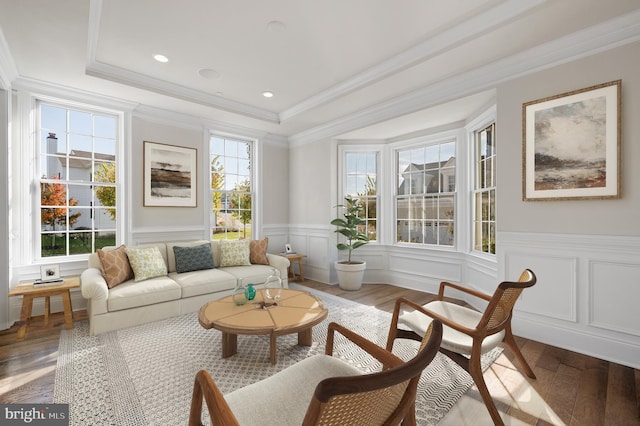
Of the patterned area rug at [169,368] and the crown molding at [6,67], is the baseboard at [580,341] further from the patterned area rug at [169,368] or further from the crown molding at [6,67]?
the crown molding at [6,67]

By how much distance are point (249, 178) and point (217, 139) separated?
863mm

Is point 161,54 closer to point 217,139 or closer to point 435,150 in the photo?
point 217,139

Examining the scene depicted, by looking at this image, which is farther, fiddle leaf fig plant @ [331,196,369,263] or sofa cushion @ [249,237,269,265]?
fiddle leaf fig plant @ [331,196,369,263]

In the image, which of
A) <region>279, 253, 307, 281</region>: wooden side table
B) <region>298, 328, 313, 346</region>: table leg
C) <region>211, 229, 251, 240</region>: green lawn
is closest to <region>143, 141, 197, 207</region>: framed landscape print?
<region>211, 229, 251, 240</region>: green lawn

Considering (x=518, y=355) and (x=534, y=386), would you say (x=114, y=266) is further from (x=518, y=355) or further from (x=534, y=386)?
(x=534, y=386)

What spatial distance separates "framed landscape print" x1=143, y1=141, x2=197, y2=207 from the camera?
4.23 meters

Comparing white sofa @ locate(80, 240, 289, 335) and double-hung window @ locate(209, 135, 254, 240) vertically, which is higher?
double-hung window @ locate(209, 135, 254, 240)

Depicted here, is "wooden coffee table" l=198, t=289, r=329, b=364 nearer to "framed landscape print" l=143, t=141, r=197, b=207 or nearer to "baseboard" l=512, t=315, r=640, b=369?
"baseboard" l=512, t=315, r=640, b=369

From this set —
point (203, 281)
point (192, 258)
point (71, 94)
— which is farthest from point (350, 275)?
point (71, 94)

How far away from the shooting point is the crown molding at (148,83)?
8.53 ft

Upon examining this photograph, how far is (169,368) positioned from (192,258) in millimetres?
1851

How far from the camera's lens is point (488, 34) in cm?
254

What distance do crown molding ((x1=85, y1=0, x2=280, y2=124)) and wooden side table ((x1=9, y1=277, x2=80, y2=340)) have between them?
230cm

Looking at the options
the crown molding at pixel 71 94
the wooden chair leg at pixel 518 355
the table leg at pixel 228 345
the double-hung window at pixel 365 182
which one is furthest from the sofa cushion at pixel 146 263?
the wooden chair leg at pixel 518 355
